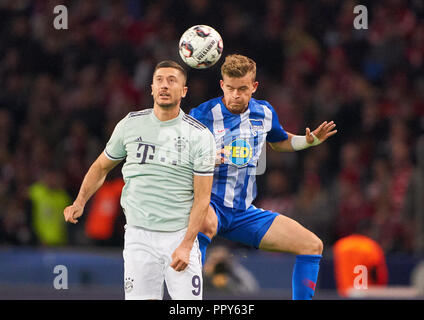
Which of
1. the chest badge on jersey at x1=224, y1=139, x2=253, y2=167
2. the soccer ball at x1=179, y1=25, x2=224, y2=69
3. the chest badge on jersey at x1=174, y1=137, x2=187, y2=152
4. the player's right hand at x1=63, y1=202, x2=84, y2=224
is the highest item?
the soccer ball at x1=179, y1=25, x2=224, y2=69

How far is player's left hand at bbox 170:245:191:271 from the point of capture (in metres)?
5.55

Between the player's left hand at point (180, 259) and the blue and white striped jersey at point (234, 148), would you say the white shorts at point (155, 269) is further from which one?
the blue and white striped jersey at point (234, 148)

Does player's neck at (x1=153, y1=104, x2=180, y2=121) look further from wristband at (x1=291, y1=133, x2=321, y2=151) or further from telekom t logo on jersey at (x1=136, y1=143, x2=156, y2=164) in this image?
wristband at (x1=291, y1=133, x2=321, y2=151)

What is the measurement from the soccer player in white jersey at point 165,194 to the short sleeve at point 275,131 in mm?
1173

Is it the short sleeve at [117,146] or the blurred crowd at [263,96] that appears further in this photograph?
the blurred crowd at [263,96]

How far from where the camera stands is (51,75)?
13445 mm

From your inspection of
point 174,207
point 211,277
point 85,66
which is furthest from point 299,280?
point 85,66

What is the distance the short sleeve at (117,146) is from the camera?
5891 millimetres

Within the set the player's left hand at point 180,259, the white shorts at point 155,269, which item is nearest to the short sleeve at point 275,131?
the white shorts at point 155,269

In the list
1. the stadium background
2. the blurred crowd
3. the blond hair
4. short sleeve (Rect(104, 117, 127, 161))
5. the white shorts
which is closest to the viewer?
the white shorts

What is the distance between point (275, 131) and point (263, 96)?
17.0 feet

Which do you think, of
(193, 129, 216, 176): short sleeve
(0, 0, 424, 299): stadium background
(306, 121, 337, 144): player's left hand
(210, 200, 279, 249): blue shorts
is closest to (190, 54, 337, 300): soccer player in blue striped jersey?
(210, 200, 279, 249): blue shorts

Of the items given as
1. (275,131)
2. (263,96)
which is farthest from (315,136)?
(263,96)

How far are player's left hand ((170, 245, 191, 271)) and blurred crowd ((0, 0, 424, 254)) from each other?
17.1ft
